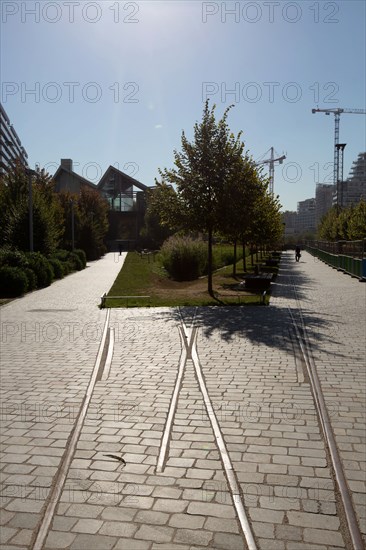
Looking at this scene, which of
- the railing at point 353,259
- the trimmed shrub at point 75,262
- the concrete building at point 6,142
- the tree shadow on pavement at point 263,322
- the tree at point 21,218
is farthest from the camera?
the concrete building at point 6,142

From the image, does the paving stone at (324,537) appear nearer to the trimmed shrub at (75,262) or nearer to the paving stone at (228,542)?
the paving stone at (228,542)

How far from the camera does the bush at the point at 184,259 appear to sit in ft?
85.7

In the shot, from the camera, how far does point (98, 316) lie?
13.4 m

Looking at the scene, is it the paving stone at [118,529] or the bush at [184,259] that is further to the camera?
the bush at [184,259]

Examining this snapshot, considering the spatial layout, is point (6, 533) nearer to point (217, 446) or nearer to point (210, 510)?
point (210, 510)

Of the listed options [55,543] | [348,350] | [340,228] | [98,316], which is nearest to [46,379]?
[55,543]

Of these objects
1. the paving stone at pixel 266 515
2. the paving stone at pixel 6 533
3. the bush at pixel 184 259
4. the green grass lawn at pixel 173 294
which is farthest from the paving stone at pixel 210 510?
the bush at pixel 184 259

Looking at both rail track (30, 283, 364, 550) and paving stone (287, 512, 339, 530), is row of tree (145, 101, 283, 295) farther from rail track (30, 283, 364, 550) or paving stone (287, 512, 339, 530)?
paving stone (287, 512, 339, 530)

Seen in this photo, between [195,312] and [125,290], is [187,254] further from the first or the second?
[195,312]

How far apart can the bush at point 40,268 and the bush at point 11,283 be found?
266cm

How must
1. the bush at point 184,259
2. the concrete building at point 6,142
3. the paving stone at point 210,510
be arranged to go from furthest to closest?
the concrete building at point 6,142, the bush at point 184,259, the paving stone at point 210,510

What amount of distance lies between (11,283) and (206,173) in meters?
8.10

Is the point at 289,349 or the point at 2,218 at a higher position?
the point at 2,218

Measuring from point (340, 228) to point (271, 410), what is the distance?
5488 centimetres
